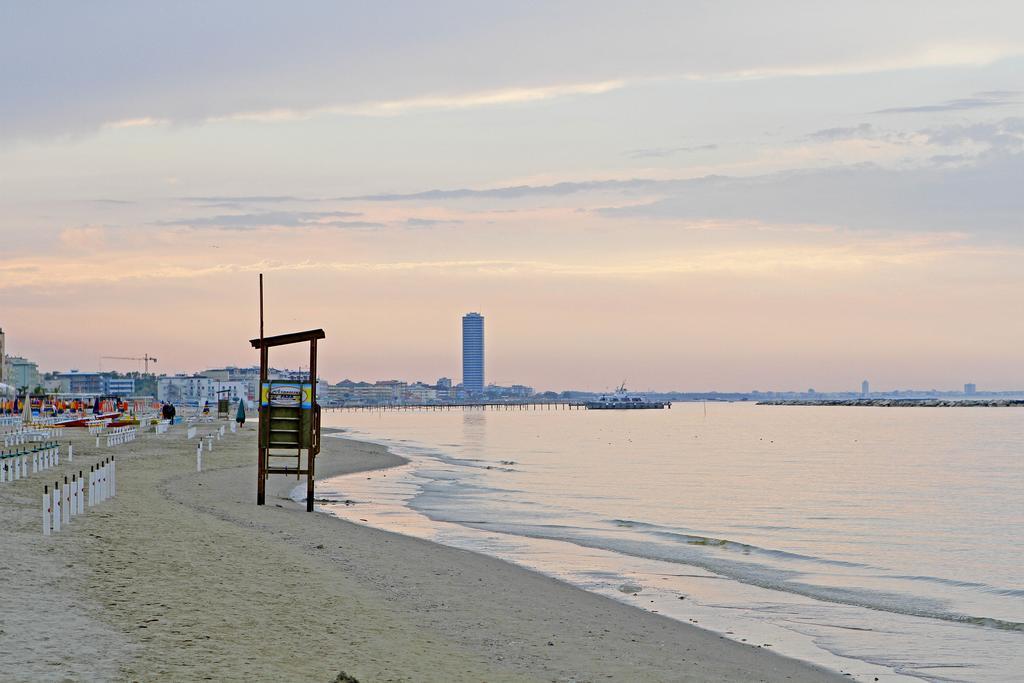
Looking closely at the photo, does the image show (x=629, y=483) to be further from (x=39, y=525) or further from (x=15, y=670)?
(x=15, y=670)

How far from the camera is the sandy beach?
1060cm

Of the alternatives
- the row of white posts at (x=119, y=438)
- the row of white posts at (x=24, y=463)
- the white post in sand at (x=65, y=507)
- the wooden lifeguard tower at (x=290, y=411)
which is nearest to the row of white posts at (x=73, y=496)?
the white post in sand at (x=65, y=507)

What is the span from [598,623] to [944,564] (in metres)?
13.3

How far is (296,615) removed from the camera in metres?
13.1

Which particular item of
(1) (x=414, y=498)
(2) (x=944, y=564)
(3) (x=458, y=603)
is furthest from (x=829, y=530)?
(3) (x=458, y=603)

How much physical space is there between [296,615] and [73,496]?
9298mm

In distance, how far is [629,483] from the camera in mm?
47562

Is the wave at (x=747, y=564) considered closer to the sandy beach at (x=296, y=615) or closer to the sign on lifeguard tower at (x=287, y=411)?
the sandy beach at (x=296, y=615)

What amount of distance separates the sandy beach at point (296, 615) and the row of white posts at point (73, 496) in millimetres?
348

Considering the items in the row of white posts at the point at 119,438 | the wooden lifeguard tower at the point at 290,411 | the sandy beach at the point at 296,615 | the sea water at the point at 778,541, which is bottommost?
the sea water at the point at 778,541

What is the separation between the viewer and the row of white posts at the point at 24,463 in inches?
1080

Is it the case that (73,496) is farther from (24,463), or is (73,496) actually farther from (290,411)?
(24,463)

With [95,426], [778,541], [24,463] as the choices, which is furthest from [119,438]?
[778,541]

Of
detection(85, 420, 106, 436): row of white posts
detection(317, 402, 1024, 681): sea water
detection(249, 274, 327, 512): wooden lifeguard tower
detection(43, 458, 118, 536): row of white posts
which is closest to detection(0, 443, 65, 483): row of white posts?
detection(43, 458, 118, 536): row of white posts
